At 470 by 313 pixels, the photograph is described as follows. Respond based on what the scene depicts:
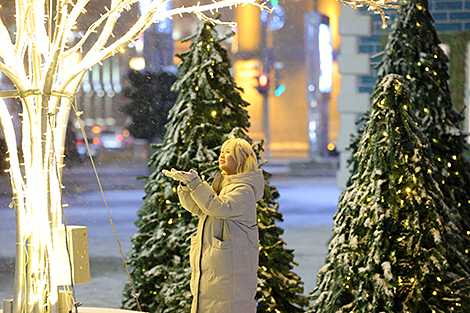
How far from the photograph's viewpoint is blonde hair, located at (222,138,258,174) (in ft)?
10.0

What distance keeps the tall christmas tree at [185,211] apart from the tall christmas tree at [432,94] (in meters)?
1.13

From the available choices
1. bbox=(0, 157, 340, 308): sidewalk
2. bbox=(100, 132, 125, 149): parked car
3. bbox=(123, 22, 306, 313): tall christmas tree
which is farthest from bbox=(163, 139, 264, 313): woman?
bbox=(100, 132, 125, 149): parked car

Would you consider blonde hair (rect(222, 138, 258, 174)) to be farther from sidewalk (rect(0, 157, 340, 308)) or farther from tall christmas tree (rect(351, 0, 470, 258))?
sidewalk (rect(0, 157, 340, 308))

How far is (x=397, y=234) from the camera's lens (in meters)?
3.97

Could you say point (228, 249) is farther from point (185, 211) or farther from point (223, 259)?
point (185, 211)

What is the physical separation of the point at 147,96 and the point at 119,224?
5.27 metres

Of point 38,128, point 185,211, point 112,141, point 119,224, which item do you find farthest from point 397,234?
point 112,141

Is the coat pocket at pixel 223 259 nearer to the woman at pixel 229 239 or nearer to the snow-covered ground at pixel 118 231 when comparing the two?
the woman at pixel 229 239

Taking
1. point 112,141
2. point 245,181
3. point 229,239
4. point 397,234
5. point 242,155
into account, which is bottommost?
point 112,141

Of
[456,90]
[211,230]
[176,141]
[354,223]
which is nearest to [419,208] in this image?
[354,223]

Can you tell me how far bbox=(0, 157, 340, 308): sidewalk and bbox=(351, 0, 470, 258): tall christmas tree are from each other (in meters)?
2.78

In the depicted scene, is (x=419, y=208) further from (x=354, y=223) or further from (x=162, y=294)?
(x=162, y=294)

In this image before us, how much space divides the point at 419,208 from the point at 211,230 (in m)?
1.69

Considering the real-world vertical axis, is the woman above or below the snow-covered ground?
above
